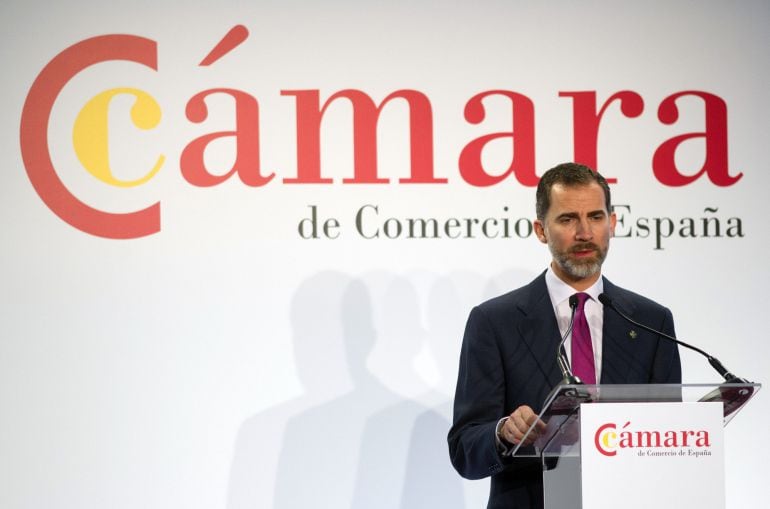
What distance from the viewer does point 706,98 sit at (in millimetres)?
4023

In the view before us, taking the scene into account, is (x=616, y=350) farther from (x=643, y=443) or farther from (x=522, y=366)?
(x=643, y=443)

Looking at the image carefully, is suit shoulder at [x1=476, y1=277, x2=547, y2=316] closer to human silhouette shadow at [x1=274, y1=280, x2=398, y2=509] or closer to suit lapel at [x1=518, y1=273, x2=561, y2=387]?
suit lapel at [x1=518, y1=273, x2=561, y2=387]

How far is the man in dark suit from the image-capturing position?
2.48m

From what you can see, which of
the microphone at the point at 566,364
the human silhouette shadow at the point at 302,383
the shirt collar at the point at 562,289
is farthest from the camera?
the human silhouette shadow at the point at 302,383

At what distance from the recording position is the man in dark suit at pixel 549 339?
8.13 feet

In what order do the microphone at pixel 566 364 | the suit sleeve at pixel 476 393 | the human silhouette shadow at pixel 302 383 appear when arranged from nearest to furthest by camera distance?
1. the microphone at pixel 566 364
2. the suit sleeve at pixel 476 393
3. the human silhouette shadow at pixel 302 383

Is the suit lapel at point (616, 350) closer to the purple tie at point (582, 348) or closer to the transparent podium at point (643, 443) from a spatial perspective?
the purple tie at point (582, 348)

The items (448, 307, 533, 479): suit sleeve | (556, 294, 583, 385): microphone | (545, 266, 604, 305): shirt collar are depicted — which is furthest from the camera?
(545, 266, 604, 305): shirt collar

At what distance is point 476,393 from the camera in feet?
8.30

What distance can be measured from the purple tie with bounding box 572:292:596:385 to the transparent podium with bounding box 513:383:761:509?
50 cm

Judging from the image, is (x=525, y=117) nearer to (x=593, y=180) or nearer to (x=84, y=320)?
(x=593, y=180)

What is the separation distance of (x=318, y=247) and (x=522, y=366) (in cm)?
159

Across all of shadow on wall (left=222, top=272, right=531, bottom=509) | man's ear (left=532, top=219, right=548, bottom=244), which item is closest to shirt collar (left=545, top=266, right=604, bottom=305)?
man's ear (left=532, top=219, right=548, bottom=244)

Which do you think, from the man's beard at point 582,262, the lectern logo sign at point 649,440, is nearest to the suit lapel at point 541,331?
the man's beard at point 582,262
